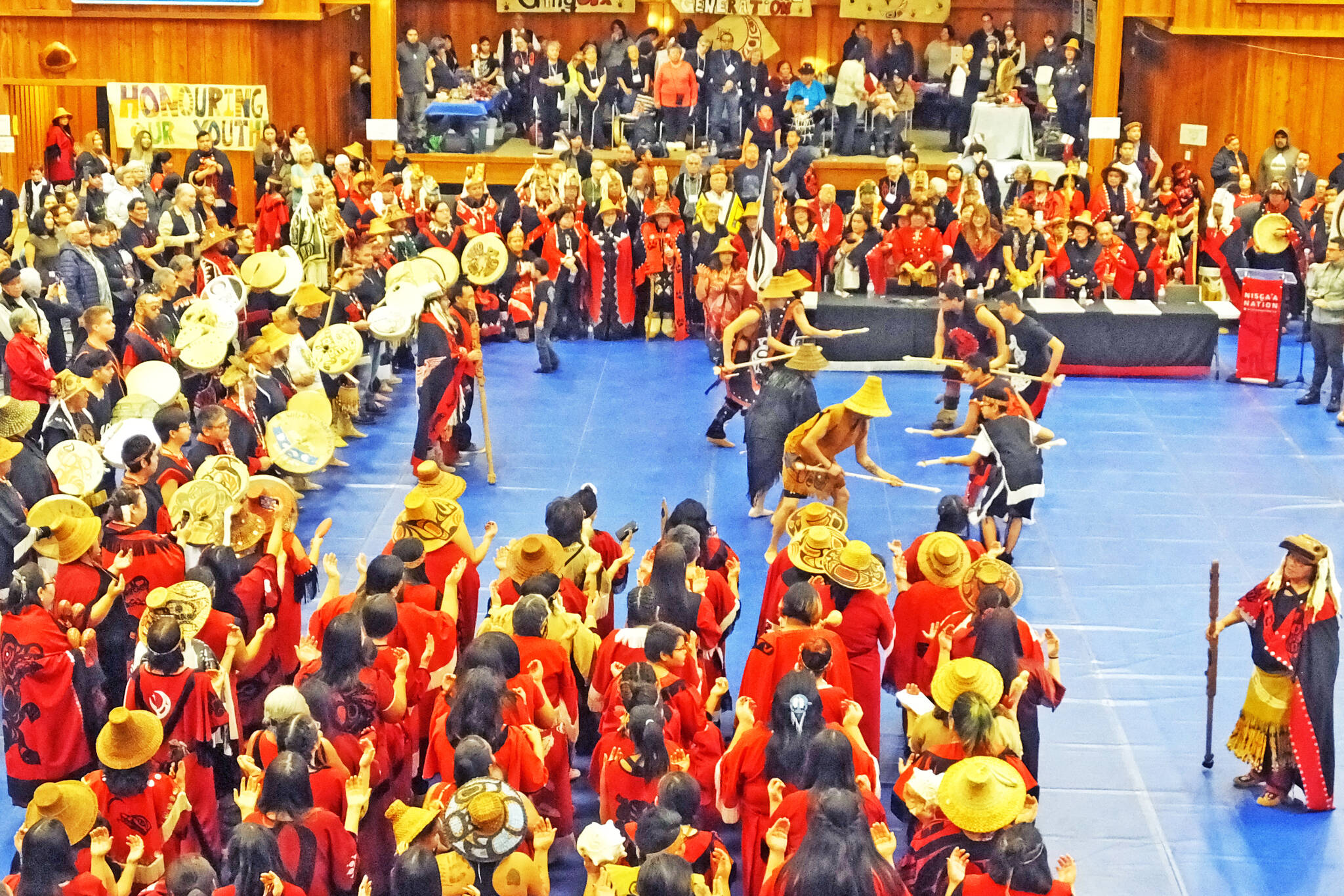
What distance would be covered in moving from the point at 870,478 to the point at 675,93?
11925mm

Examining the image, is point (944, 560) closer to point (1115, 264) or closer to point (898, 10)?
point (1115, 264)

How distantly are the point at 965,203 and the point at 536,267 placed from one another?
4891 millimetres

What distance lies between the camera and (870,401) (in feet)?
39.3

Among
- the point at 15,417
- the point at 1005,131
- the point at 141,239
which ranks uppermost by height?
the point at 1005,131

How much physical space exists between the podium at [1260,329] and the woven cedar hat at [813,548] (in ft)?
33.5

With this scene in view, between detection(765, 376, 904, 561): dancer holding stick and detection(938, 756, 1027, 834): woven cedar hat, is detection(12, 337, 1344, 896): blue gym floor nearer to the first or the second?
detection(765, 376, 904, 561): dancer holding stick

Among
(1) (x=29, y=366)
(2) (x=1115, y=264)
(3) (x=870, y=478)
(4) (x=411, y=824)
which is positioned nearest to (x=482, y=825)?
(4) (x=411, y=824)

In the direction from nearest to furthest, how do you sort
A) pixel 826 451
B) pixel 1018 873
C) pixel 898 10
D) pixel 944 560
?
1. pixel 1018 873
2. pixel 944 560
3. pixel 826 451
4. pixel 898 10

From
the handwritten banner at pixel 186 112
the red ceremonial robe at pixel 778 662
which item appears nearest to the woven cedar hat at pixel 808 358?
the red ceremonial robe at pixel 778 662

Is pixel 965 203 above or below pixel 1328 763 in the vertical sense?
above

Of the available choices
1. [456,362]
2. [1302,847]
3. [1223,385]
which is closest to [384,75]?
[456,362]

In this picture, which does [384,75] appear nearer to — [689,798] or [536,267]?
[536,267]

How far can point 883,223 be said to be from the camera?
67.6 feet

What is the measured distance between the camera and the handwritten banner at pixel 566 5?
27812 mm
